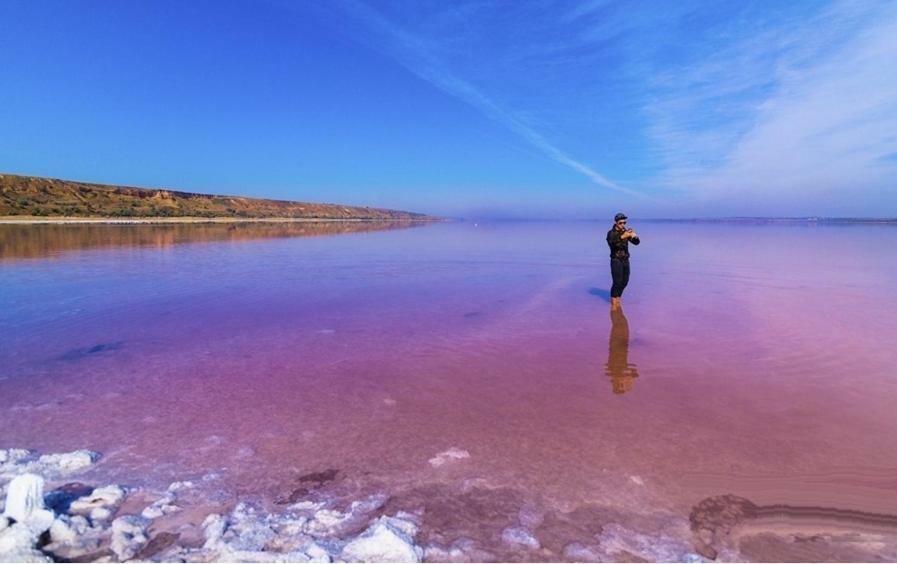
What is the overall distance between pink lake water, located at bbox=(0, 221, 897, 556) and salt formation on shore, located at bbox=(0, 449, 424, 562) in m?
0.30

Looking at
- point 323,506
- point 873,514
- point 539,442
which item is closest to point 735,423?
point 873,514

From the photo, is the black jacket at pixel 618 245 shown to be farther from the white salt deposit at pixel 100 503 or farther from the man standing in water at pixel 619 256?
the white salt deposit at pixel 100 503

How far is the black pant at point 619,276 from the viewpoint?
11.7m

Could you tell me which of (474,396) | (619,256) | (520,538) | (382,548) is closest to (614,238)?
(619,256)

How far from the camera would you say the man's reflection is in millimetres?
6531

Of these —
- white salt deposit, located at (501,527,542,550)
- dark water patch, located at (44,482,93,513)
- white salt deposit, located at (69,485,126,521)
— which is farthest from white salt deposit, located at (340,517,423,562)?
dark water patch, located at (44,482,93,513)

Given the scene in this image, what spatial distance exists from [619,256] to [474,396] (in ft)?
24.8

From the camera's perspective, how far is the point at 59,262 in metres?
19.5

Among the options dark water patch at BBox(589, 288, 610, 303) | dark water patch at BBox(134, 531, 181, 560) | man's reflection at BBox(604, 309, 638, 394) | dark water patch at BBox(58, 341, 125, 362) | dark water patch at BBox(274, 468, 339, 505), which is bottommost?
dark water patch at BBox(134, 531, 181, 560)

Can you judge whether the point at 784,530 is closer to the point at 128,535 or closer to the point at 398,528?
the point at 398,528

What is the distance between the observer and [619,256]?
12.0 metres

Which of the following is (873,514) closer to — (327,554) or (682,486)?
(682,486)

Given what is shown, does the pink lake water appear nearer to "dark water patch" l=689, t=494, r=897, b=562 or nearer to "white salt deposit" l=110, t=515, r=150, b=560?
"dark water patch" l=689, t=494, r=897, b=562

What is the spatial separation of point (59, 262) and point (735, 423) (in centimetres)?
2447
